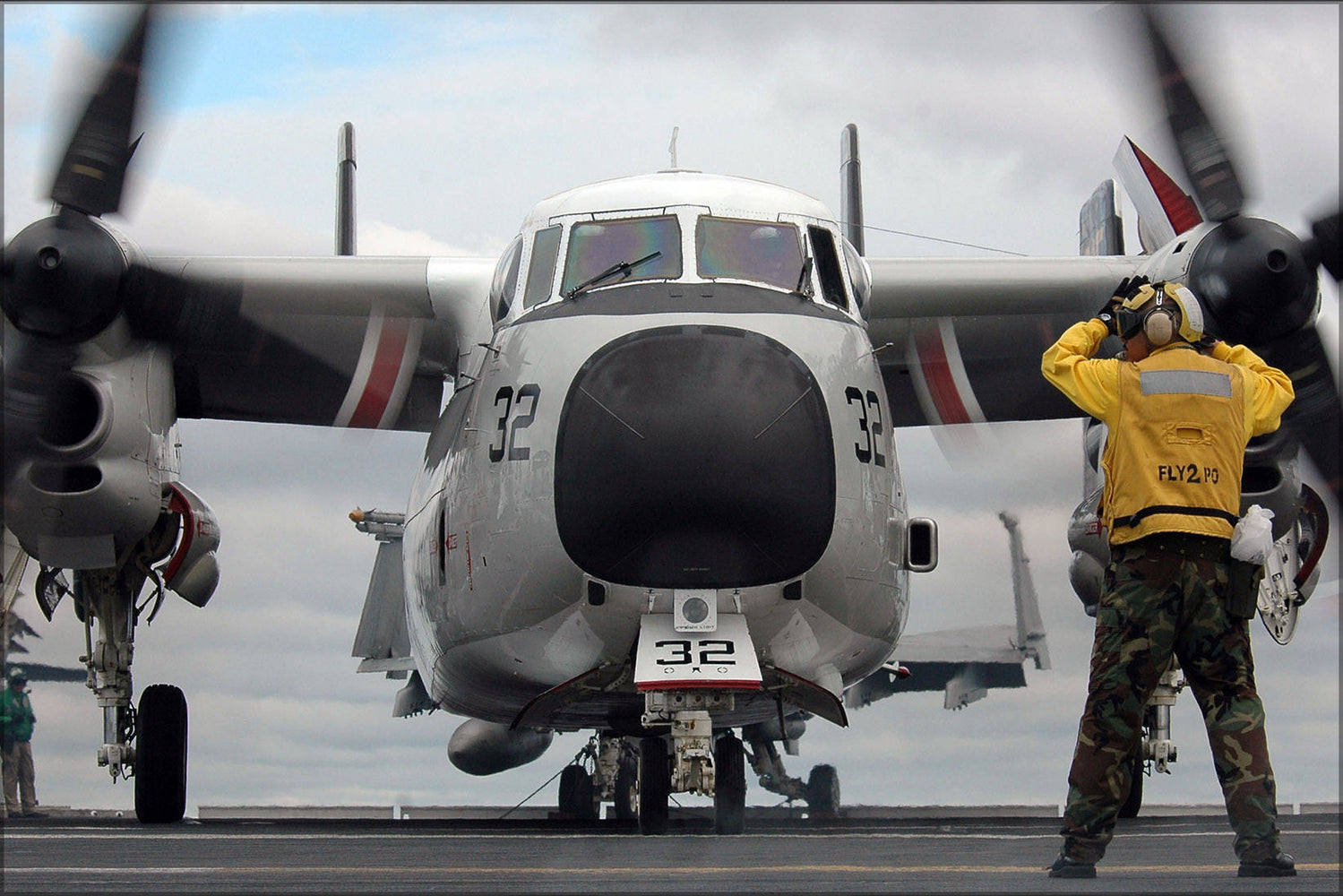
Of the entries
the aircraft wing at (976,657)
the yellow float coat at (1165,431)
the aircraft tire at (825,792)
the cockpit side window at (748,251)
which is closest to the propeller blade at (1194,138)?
the cockpit side window at (748,251)

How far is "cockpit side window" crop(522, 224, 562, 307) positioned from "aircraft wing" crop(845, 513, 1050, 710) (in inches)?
958

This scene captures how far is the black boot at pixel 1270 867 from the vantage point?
17.3 feet

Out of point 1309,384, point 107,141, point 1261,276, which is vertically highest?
point 107,141

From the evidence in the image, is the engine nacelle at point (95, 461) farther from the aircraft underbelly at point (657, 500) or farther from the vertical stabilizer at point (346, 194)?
the vertical stabilizer at point (346, 194)

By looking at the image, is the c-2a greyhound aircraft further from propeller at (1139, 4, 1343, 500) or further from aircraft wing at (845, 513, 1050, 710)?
aircraft wing at (845, 513, 1050, 710)

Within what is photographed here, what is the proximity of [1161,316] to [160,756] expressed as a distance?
983cm

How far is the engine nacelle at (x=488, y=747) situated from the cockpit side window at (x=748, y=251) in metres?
11.4

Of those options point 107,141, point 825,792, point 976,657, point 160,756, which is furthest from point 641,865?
point 976,657

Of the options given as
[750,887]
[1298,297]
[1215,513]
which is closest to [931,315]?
[1298,297]

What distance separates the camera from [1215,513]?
5609 millimetres

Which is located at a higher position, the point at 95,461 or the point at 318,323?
the point at 318,323

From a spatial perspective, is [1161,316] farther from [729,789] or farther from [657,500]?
[729,789]

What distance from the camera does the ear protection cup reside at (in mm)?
5695

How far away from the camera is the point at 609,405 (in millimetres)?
8336
